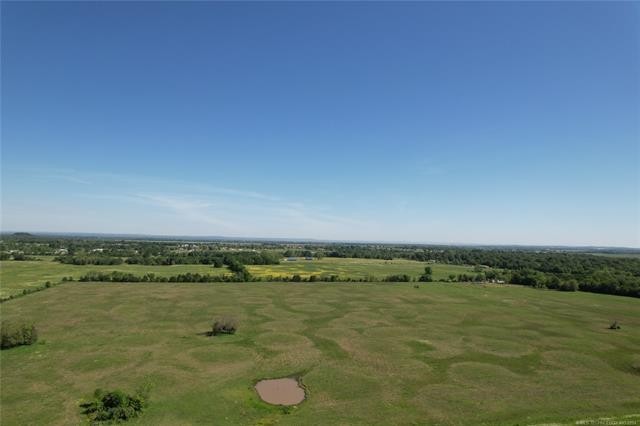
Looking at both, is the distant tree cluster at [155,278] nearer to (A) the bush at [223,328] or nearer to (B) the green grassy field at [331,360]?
(B) the green grassy field at [331,360]

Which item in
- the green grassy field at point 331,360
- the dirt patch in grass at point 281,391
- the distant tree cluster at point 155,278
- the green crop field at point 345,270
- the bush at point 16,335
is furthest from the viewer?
the green crop field at point 345,270

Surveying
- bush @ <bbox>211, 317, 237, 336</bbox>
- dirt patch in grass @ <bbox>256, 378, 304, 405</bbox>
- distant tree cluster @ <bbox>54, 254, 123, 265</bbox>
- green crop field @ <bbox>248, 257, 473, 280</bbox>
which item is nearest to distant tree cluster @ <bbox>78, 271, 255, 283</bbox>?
green crop field @ <bbox>248, 257, 473, 280</bbox>

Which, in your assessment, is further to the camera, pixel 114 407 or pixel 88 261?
pixel 88 261

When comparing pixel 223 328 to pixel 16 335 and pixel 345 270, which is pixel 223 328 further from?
pixel 345 270

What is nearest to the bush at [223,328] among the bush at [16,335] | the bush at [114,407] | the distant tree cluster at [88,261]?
the bush at [114,407]

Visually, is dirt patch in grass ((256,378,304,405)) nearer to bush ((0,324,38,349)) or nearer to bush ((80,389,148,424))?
bush ((80,389,148,424))

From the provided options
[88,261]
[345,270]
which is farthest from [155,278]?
[345,270]

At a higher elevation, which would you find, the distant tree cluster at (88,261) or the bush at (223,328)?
the distant tree cluster at (88,261)

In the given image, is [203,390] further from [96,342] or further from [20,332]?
[20,332]
